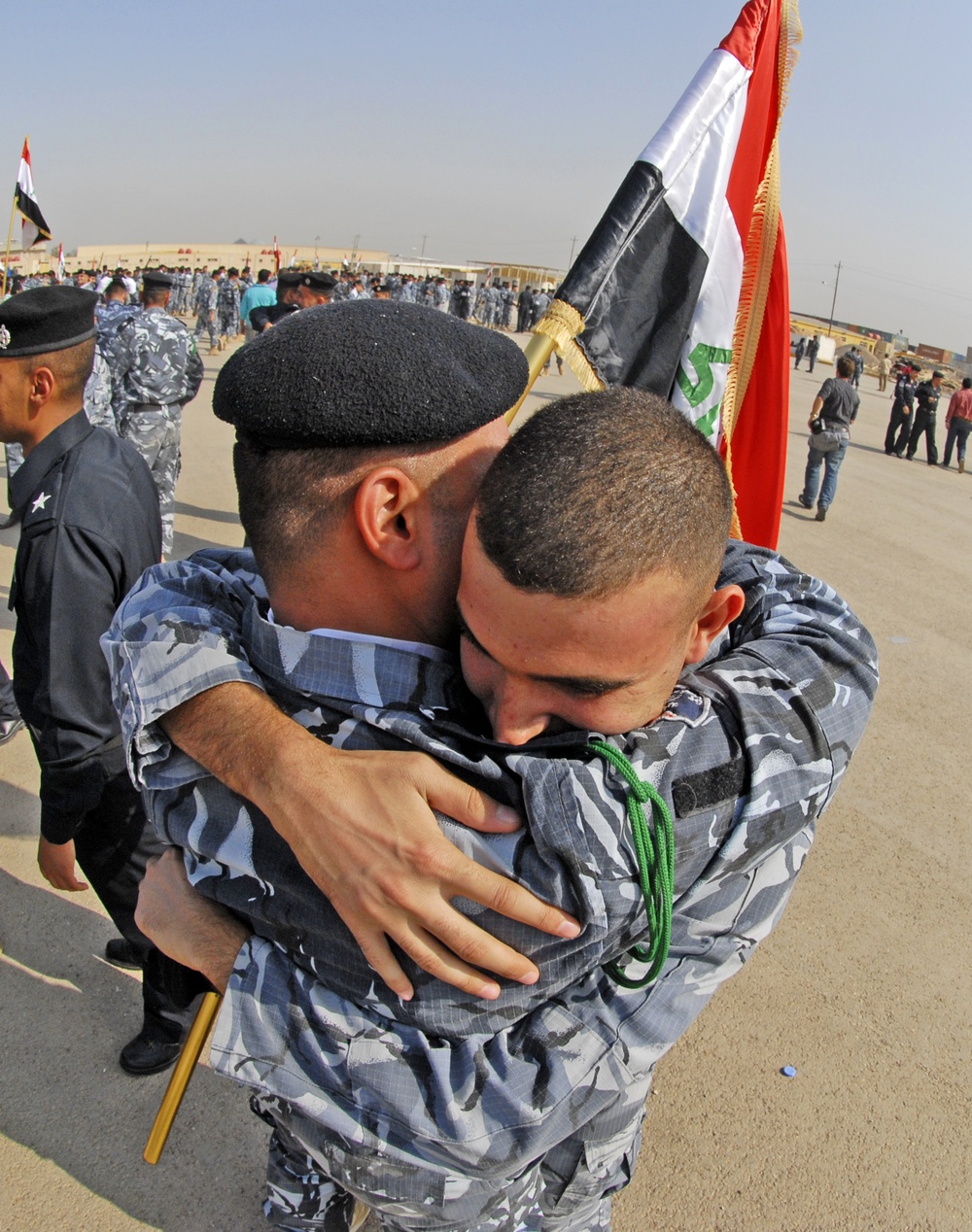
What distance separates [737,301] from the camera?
2801mm

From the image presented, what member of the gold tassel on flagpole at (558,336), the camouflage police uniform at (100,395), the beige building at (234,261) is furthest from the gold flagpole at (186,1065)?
the beige building at (234,261)

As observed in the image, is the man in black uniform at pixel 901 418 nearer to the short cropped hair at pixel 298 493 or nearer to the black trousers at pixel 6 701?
the black trousers at pixel 6 701

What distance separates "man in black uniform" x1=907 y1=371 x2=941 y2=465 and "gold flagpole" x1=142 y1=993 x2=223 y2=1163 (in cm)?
1652

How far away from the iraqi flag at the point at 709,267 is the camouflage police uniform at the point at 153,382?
15.4ft

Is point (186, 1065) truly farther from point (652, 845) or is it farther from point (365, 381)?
point (365, 381)

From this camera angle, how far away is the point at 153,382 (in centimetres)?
634

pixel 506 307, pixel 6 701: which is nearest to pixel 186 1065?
pixel 6 701

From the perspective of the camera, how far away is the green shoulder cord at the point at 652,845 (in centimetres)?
98

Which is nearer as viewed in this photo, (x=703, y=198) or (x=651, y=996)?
(x=651, y=996)

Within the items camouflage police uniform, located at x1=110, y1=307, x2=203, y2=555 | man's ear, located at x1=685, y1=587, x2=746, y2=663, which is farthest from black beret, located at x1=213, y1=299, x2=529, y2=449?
camouflage police uniform, located at x1=110, y1=307, x2=203, y2=555

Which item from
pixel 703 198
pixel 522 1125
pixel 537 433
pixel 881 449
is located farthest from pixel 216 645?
pixel 881 449

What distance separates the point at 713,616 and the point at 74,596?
2.03m

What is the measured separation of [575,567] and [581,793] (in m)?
0.26

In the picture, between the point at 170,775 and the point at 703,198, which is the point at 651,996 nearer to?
the point at 170,775
